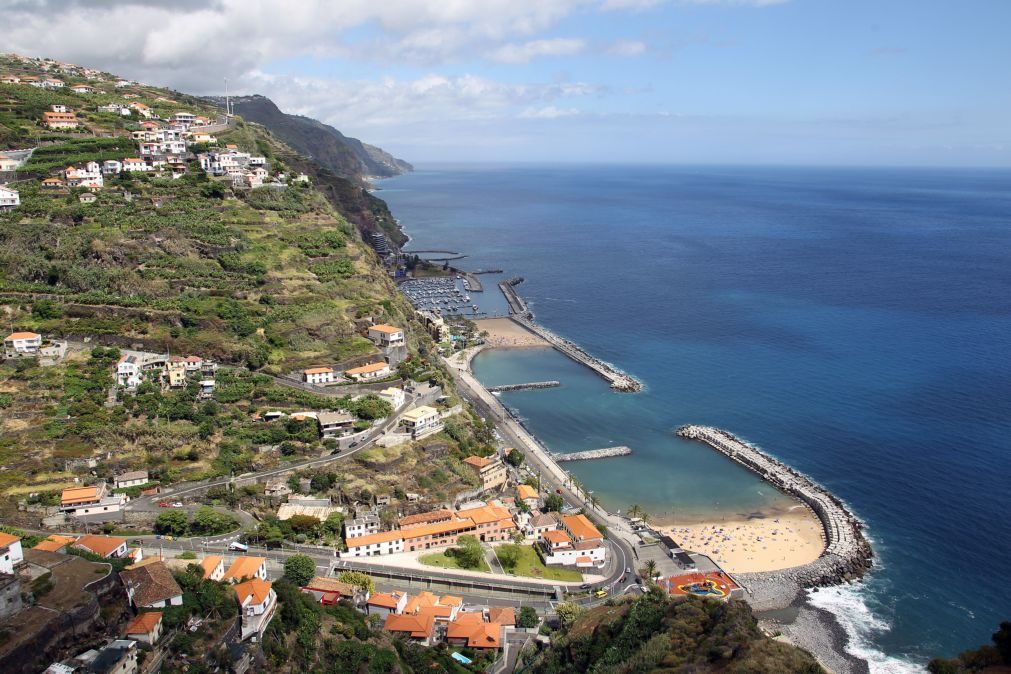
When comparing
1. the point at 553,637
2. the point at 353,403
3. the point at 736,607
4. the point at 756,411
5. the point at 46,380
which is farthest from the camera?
the point at 756,411

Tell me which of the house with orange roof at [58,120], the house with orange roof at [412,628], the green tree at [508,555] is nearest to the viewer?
the house with orange roof at [412,628]

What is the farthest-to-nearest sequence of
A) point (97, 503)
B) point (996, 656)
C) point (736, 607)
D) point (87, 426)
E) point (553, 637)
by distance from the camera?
1. point (87, 426)
2. point (97, 503)
3. point (553, 637)
4. point (736, 607)
5. point (996, 656)

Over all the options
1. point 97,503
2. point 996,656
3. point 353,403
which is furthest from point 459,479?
point 996,656

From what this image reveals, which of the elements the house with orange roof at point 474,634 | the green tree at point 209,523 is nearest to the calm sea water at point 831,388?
the house with orange roof at point 474,634

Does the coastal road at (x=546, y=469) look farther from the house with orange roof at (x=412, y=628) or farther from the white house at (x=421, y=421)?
the house with orange roof at (x=412, y=628)

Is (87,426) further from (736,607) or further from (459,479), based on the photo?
(736,607)

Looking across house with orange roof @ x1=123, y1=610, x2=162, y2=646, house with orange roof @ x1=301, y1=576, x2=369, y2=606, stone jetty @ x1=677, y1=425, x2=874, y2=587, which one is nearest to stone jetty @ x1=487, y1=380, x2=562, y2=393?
stone jetty @ x1=677, y1=425, x2=874, y2=587

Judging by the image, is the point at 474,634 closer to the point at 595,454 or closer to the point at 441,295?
the point at 595,454

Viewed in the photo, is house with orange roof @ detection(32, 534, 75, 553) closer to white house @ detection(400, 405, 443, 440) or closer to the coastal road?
white house @ detection(400, 405, 443, 440)
